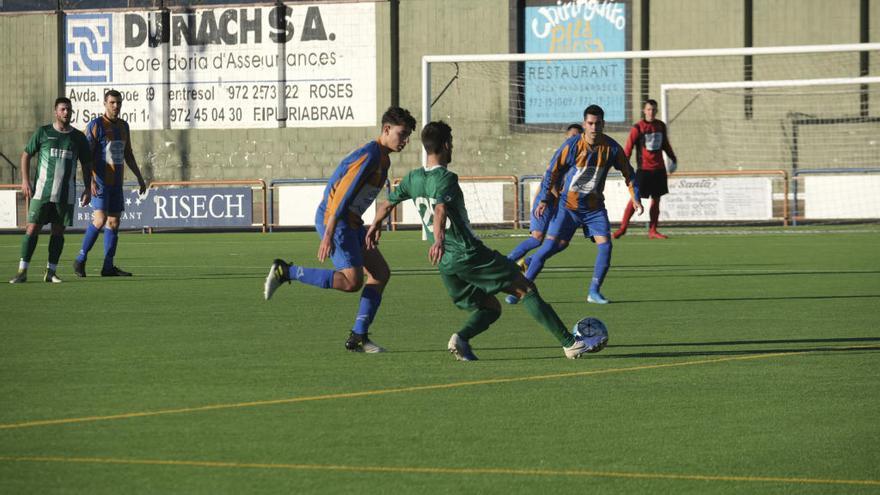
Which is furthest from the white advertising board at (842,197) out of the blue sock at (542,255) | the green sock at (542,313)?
the green sock at (542,313)

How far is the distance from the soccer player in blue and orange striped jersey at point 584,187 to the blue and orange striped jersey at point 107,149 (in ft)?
20.4

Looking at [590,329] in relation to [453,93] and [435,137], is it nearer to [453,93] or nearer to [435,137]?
[435,137]

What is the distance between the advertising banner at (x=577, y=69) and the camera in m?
36.6

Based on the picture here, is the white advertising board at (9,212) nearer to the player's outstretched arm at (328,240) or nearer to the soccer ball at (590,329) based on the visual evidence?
the player's outstretched arm at (328,240)

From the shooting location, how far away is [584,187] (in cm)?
1351

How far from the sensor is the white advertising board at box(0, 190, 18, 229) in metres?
35.5

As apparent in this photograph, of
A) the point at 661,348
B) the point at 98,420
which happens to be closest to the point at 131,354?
the point at 98,420

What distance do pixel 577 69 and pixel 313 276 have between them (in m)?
27.5

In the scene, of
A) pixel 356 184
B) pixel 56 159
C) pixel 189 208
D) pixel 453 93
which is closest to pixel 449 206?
pixel 356 184

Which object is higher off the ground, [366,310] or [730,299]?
[366,310]

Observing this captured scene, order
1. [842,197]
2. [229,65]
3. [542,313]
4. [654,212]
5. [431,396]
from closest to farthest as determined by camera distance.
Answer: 1. [431,396]
2. [542,313]
3. [654,212]
4. [842,197]
5. [229,65]

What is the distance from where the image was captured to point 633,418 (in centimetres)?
704

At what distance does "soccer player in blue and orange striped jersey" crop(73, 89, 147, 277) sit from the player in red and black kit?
27.7 ft

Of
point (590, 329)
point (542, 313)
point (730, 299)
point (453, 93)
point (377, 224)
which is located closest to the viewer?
point (542, 313)
